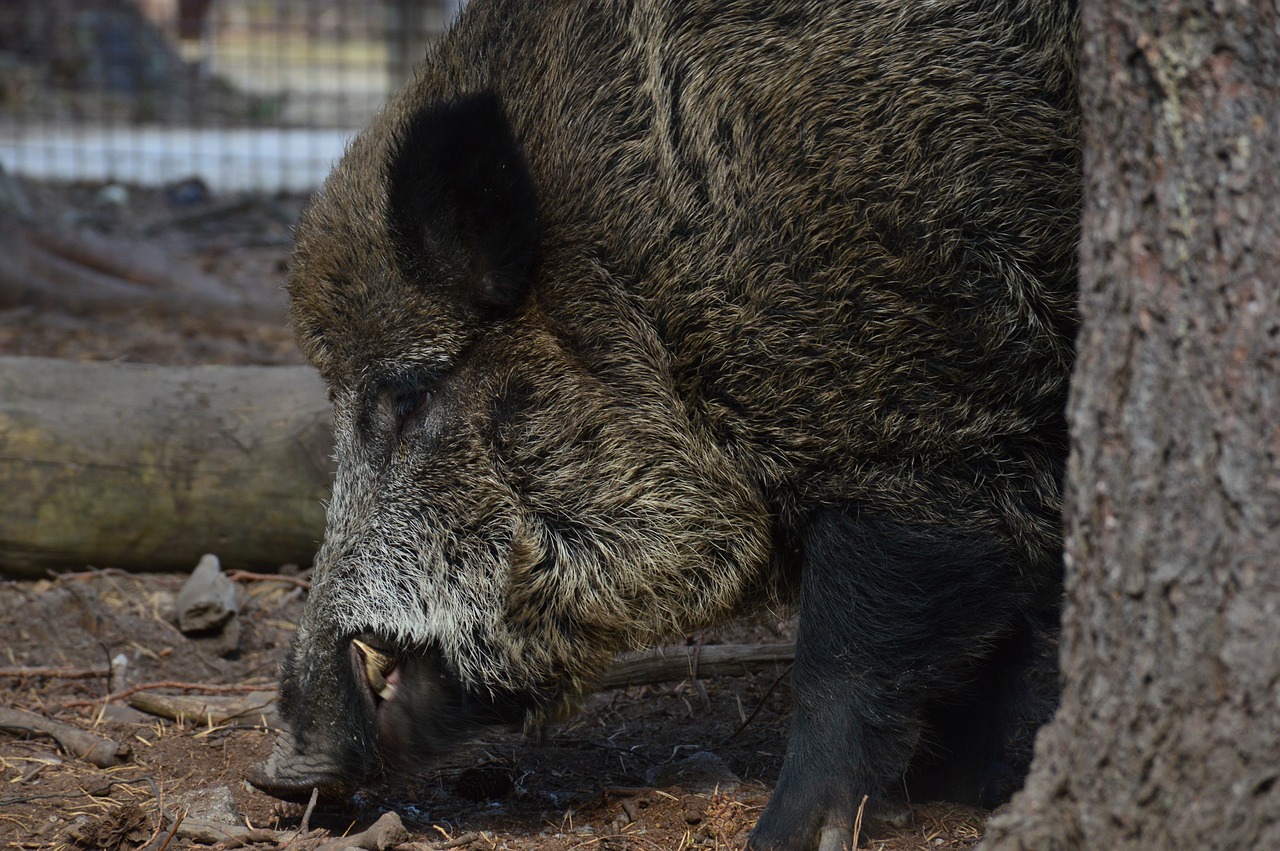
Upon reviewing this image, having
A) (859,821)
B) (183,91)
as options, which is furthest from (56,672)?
(183,91)

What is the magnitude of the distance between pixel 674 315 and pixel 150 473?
2574 millimetres

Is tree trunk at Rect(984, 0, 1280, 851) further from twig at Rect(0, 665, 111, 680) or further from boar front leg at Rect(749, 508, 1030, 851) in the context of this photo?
twig at Rect(0, 665, 111, 680)

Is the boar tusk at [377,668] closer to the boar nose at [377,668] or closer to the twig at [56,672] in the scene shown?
the boar nose at [377,668]

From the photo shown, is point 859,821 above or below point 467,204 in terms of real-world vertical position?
below

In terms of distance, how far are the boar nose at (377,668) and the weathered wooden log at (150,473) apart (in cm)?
162

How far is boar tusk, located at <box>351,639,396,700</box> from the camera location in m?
3.41

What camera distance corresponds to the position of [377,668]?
11.2ft

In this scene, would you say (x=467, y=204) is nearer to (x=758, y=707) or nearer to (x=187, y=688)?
(x=758, y=707)

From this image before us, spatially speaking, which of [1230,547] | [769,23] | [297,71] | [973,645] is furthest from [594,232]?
[297,71]

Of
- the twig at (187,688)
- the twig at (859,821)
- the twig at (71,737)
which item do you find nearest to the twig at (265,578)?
the twig at (187,688)

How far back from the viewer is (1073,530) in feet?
7.23

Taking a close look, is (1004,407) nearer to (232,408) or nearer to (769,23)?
(769,23)

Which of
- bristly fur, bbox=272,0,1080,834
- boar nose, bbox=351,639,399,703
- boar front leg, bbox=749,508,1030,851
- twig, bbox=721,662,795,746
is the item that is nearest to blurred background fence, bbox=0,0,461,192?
twig, bbox=721,662,795,746

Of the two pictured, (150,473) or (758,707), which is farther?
(150,473)
